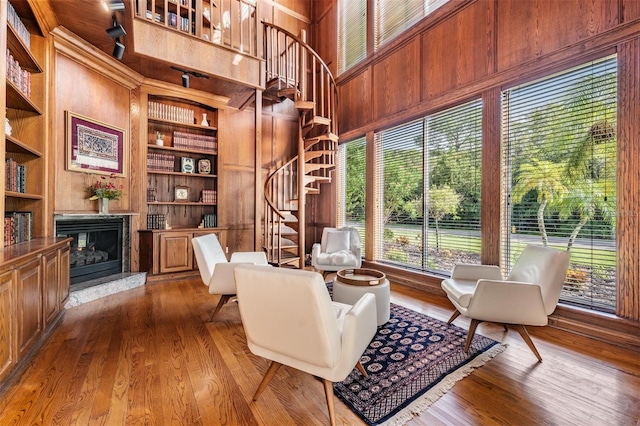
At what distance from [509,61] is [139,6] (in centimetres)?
413

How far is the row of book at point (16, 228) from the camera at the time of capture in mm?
2402

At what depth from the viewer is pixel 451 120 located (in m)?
3.73

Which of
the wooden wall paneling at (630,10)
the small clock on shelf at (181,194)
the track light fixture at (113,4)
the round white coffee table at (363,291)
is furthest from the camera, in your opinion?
the small clock on shelf at (181,194)

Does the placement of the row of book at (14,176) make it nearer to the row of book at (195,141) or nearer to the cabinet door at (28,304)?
the cabinet door at (28,304)

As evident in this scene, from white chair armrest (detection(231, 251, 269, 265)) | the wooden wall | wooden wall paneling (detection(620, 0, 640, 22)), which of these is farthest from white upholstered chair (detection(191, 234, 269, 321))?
→ wooden wall paneling (detection(620, 0, 640, 22))

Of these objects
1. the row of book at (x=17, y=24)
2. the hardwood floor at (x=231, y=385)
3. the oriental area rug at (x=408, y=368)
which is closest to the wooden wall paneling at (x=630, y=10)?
the hardwood floor at (x=231, y=385)

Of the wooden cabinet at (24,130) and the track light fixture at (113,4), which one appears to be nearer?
the wooden cabinet at (24,130)

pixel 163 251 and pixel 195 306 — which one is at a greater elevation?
pixel 163 251

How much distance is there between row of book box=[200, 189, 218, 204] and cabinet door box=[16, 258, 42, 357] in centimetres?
278

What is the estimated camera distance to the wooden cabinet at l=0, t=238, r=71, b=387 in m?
1.71

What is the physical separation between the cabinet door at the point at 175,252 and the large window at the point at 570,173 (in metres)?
4.23

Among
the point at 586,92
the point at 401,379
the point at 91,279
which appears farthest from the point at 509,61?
the point at 91,279

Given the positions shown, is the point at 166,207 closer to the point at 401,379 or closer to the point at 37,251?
the point at 37,251

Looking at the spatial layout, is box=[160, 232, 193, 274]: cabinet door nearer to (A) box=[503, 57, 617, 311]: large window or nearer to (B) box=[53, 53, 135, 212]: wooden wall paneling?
(B) box=[53, 53, 135, 212]: wooden wall paneling
